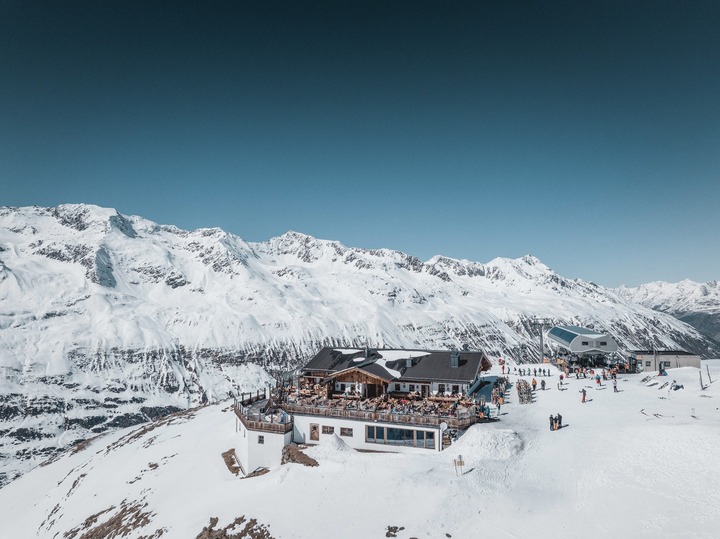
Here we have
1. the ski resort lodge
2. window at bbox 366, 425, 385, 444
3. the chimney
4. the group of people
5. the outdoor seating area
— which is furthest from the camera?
the group of people

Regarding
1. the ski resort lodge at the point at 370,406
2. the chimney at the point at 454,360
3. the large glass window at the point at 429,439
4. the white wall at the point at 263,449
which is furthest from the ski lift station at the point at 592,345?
the white wall at the point at 263,449

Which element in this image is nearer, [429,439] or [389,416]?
[429,439]

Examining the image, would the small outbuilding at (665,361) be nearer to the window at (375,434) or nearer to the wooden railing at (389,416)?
the wooden railing at (389,416)

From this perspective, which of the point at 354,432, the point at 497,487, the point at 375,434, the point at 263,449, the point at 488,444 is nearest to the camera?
the point at 497,487

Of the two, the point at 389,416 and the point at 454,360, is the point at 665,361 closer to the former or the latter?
the point at 454,360

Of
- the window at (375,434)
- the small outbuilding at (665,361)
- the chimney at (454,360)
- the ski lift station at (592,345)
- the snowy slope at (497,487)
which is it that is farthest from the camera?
the ski lift station at (592,345)

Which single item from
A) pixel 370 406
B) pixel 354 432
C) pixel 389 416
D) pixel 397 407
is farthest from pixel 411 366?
pixel 354 432

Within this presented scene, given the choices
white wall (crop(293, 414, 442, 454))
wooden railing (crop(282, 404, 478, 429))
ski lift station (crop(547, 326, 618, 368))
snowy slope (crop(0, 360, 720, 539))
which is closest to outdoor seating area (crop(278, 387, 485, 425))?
wooden railing (crop(282, 404, 478, 429))

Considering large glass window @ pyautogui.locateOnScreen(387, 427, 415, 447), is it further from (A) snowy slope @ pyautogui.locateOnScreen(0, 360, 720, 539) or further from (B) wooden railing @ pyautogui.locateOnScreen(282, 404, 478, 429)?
Result: (A) snowy slope @ pyautogui.locateOnScreen(0, 360, 720, 539)

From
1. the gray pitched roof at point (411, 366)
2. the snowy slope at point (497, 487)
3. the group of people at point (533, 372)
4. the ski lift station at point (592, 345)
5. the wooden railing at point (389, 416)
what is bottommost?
the snowy slope at point (497, 487)
